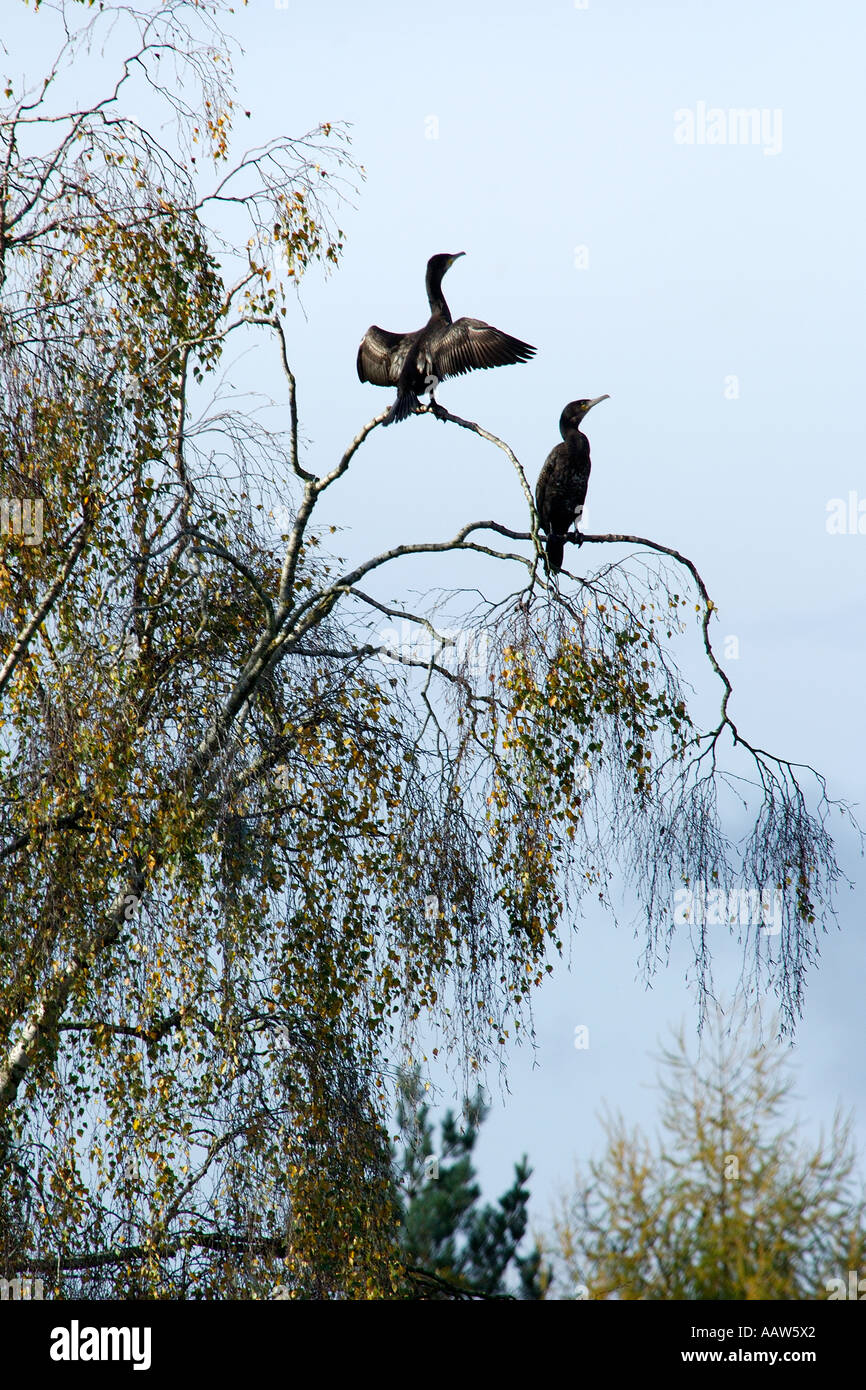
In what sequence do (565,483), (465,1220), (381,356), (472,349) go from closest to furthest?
(472,349), (565,483), (381,356), (465,1220)

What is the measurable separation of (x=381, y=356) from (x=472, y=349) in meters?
1.14

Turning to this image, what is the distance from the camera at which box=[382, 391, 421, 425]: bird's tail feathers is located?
329 inches

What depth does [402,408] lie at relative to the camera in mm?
8422

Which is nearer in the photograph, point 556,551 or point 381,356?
point 556,551

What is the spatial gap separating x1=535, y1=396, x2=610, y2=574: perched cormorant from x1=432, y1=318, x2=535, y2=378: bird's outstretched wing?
855 mm

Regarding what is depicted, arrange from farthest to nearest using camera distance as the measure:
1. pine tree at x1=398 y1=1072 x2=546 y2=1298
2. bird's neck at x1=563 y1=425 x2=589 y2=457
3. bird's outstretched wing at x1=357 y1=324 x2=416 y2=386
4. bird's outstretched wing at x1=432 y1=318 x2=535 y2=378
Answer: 1. pine tree at x1=398 y1=1072 x2=546 y2=1298
2. bird's outstretched wing at x1=357 y1=324 x2=416 y2=386
3. bird's neck at x1=563 y1=425 x2=589 y2=457
4. bird's outstretched wing at x1=432 y1=318 x2=535 y2=378

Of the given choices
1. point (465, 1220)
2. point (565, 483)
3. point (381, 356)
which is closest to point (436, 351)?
point (381, 356)

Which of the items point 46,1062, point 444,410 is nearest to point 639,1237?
point 46,1062

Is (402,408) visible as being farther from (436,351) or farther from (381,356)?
(381,356)
